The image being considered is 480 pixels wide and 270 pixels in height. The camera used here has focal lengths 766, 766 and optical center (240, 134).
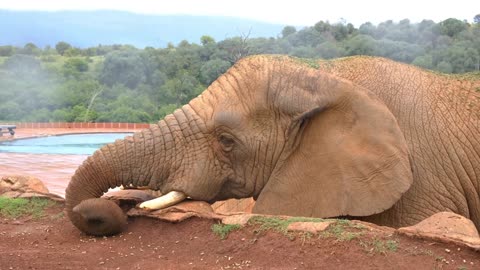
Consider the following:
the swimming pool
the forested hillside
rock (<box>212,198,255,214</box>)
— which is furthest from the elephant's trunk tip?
the forested hillside

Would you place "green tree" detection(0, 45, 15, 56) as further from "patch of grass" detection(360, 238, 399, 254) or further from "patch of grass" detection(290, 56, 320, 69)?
"patch of grass" detection(360, 238, 399, 254)

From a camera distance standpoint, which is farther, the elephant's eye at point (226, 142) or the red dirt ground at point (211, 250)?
the elephant's eye at point (226, 142)

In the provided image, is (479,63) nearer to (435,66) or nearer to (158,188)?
(435,66)

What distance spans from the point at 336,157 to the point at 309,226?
0.80 metres

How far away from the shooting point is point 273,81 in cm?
507

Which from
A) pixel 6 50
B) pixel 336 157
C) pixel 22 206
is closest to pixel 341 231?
pixel 336 157

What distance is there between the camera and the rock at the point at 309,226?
420 cm

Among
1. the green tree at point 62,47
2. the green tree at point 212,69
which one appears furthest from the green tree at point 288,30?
the green tree at point 62,47

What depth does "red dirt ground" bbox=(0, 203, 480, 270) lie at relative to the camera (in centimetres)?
381

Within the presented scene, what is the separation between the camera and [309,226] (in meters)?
4.25

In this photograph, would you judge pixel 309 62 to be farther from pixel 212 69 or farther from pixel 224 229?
pixel 212 69

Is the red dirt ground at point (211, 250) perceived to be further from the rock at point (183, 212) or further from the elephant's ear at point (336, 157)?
the elephant's ear at point (336, 157)

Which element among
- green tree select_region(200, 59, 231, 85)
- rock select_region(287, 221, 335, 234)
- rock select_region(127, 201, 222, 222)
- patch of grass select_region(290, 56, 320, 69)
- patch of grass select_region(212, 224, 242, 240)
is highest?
patch of grass select_region(290, 56, 320, 69)

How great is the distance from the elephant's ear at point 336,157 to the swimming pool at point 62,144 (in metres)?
17.4
